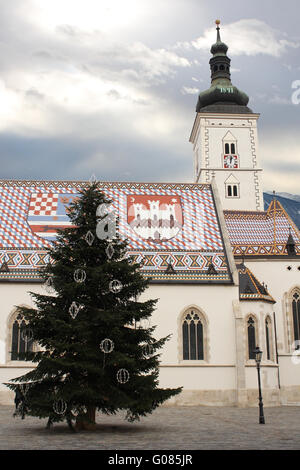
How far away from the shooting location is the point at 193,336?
30453 millimetres

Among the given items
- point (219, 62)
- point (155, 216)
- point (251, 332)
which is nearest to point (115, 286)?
point (251, 332)

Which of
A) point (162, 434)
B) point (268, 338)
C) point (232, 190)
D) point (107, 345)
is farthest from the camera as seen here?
point (232, 190)

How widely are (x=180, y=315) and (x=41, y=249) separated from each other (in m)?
8.95

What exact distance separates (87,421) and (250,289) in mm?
17711

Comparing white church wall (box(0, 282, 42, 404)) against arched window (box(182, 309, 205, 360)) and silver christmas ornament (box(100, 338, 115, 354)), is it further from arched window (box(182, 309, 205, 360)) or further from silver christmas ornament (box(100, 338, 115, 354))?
silver christmas ornament (box(100, 338, 115, 354))

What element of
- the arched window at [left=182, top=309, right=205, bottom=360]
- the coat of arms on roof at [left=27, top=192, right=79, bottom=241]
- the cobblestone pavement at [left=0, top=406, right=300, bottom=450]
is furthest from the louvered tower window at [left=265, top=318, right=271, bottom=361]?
the coat of arms on roof at [left=27, top=192, right=79, bottom=241]

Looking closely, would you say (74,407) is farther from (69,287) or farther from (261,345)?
(261,345)

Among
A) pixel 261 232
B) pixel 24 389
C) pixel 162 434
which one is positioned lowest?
pixel 162 434

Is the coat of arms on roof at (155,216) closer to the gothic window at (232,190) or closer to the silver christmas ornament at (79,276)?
the gothic window at (232,190)

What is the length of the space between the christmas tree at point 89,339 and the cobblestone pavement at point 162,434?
79cm

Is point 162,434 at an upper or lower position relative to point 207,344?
lower

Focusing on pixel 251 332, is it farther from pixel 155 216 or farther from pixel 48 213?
pixel 48 213

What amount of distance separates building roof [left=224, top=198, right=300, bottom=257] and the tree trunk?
21.8 meters

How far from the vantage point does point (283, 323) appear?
3516 centimetres
